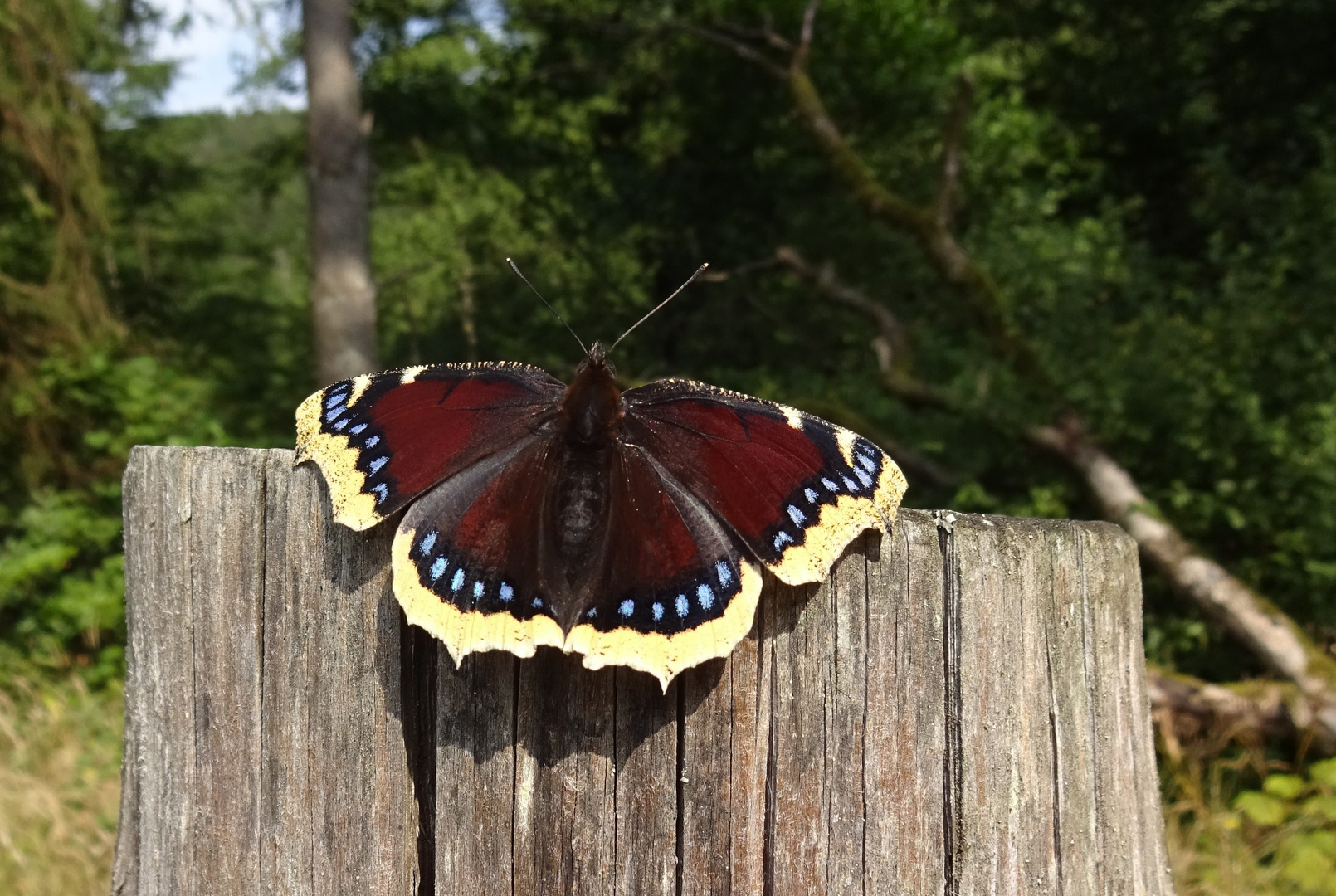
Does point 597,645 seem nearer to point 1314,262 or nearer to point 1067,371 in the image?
point 1067,371

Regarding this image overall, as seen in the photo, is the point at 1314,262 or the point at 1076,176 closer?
the point at 1314,262

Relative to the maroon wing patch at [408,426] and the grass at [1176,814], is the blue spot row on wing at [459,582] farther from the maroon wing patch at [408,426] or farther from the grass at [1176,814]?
the grass at [1176,814]

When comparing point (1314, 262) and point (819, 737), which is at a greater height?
point (1314, 262)

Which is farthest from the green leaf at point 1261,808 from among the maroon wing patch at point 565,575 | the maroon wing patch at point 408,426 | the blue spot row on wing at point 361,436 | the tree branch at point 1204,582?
the blue spot row on wing at point 361,436

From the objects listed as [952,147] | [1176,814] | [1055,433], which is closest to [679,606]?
[1176,814]

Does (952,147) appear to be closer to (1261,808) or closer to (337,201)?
(337,201)

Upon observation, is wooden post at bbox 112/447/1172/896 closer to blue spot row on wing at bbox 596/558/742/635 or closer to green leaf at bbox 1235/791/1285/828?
blue spot row on wing at bbox 596/558/742/635

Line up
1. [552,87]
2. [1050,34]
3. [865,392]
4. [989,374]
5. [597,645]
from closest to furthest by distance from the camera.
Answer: [597,645], [989,374], [865,392], [552,87], [1050,34]

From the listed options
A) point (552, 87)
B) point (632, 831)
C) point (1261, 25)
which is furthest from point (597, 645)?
point (1261, 25)
